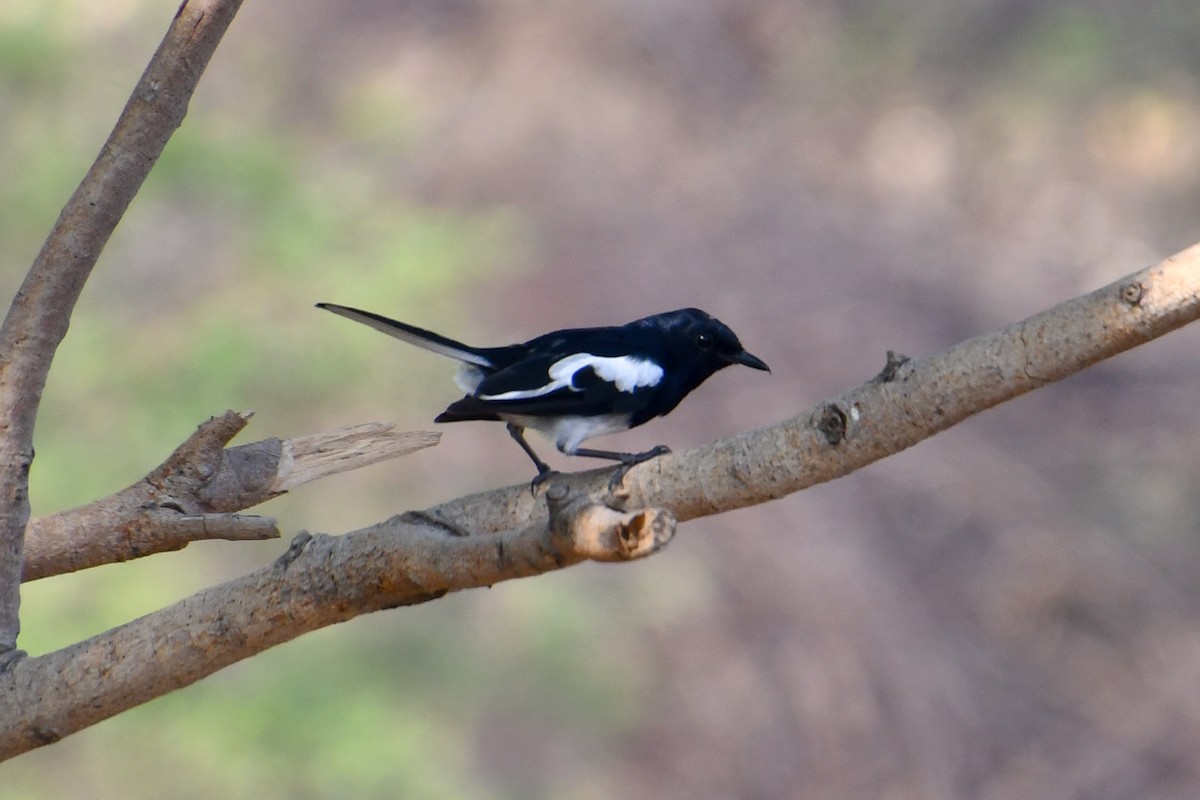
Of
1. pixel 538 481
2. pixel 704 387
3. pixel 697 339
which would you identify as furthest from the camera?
pixel 704 387

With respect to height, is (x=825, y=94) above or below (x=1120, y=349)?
above

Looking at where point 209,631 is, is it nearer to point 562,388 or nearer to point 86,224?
point 86,224

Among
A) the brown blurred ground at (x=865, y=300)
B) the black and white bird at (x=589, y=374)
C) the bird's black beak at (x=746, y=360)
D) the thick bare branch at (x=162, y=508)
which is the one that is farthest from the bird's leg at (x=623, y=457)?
the brown blurred ground at (x=865, y=300)

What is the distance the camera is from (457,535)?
7.31ft

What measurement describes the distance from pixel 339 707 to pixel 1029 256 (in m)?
5.84

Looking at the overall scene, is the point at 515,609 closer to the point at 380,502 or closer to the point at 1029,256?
the point at 380,502

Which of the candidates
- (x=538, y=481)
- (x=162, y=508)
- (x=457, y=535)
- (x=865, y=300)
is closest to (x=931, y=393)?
(x=457, y=535)

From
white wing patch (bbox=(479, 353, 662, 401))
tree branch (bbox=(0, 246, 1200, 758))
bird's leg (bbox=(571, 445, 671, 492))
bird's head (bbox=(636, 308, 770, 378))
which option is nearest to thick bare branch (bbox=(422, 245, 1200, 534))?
tree branch (bbox=(0, 246, 1200, 758))

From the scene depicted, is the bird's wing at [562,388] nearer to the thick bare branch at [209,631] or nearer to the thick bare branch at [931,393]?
the thick bare branch at [931,393]

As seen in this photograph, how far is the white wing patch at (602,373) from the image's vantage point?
3641mm

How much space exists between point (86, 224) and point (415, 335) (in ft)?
3.38

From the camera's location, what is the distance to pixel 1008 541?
745 centimetres

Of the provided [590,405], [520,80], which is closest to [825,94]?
[520,80]

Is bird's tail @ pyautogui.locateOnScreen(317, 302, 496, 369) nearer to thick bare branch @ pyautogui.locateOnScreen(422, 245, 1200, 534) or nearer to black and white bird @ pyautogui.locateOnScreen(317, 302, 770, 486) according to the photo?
black and white bird @ pyautogui.locateOnScreen(317, 302, 770, 486)
